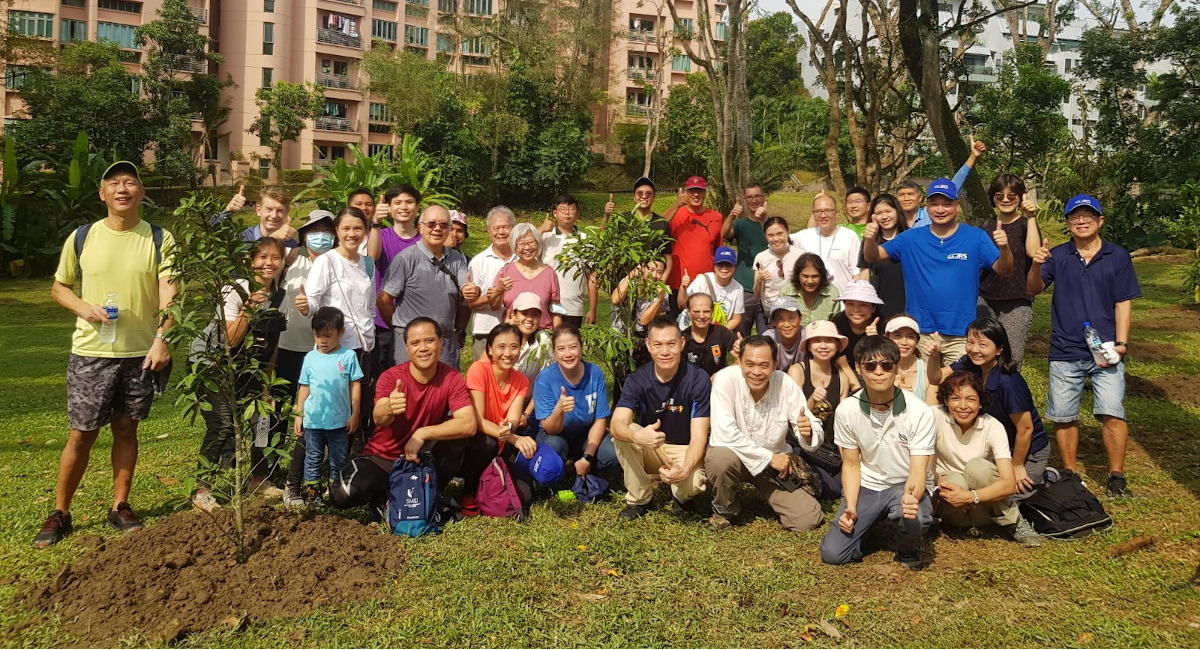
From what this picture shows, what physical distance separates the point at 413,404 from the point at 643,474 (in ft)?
4.98

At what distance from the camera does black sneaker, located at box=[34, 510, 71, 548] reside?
4.90 meters

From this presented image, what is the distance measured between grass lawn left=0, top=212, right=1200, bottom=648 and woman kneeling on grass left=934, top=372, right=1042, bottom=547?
14 cm

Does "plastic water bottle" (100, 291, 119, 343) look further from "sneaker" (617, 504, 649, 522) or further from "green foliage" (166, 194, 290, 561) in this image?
"sneaker" (617, 504, 649, 522)

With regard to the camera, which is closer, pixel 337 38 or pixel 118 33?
pixel 118 33

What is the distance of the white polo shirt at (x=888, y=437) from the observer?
15.5ft

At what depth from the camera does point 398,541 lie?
4961 mm

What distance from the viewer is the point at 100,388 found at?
4887 millimetres

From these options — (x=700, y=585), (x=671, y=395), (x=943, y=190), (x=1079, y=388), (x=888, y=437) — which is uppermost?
(x=943, y=190)

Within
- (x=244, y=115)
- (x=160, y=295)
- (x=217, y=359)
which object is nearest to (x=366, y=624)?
(x=217, y=359)

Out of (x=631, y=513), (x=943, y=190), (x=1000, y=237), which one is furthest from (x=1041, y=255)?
(x=631, y=513)

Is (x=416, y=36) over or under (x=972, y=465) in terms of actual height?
over

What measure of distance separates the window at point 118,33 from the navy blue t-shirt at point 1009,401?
1525 inches

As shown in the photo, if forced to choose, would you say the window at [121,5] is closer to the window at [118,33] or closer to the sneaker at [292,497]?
the window at [118,33]

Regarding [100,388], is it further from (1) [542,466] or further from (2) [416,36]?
(2) [416,36]
